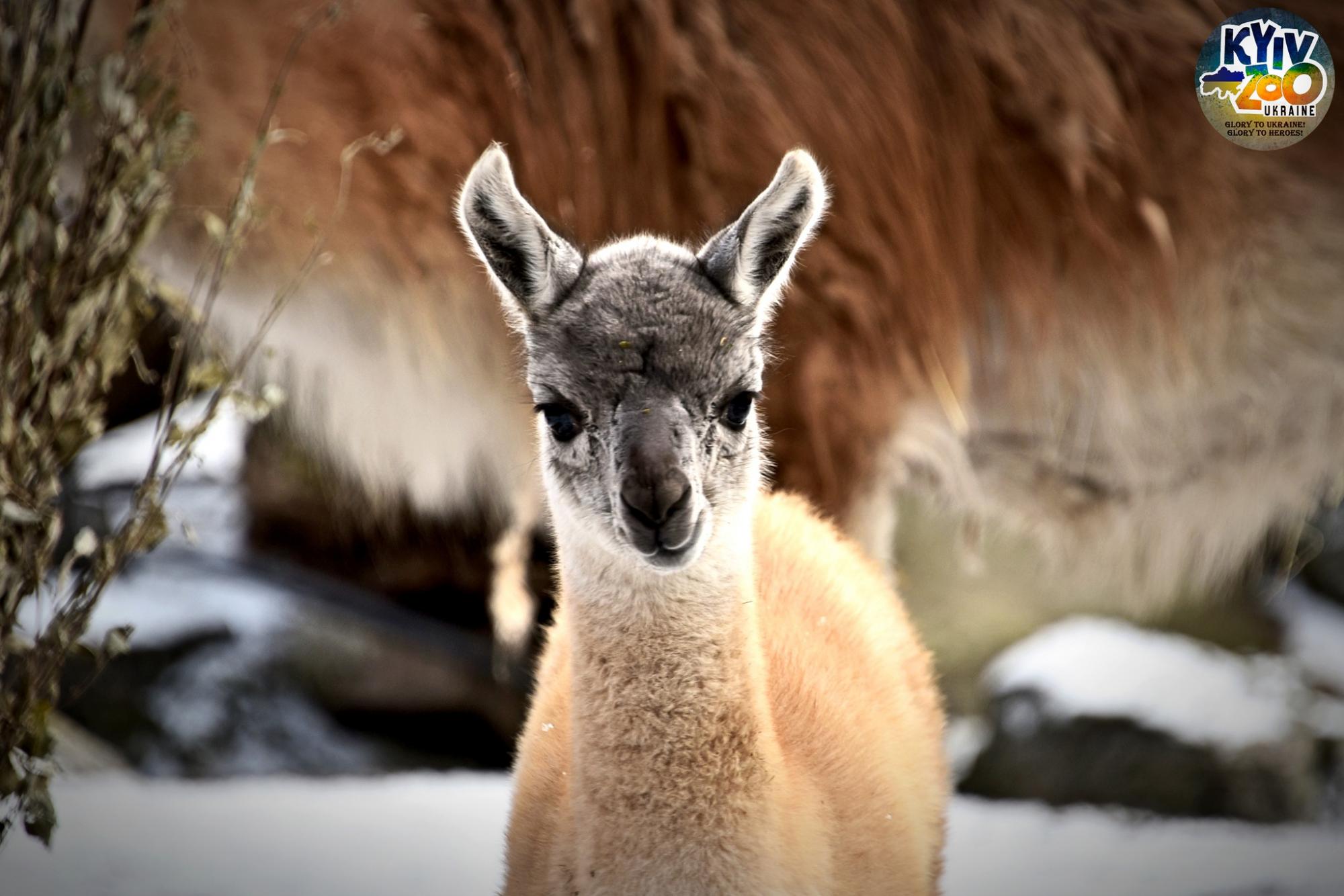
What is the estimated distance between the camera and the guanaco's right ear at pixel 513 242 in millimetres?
751

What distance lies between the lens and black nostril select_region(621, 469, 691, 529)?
0.69 metres

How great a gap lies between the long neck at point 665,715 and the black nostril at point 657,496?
0.10m

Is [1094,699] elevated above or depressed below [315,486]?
below

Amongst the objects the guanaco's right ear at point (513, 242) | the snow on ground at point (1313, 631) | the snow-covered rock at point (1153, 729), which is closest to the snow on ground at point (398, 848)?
the snow-covered rock at point (1153, 729)

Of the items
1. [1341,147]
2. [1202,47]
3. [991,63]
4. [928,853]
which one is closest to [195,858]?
[928,853]

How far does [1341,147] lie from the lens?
1288 mm

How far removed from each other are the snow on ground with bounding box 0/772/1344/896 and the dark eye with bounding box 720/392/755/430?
450 millimetres

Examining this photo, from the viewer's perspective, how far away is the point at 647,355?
2.41 feet

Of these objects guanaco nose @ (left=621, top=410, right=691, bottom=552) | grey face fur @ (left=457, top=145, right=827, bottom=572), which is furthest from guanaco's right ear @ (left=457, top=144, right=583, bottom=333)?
guanaco nose @ (left=621, top=410, right=691, bottom=552)

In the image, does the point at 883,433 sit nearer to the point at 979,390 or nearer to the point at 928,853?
the point at 979,390

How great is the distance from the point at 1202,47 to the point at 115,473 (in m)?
1.41

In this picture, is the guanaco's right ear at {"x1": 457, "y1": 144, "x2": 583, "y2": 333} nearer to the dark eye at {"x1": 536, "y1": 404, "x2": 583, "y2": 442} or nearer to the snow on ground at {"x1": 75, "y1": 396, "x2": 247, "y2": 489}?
the dark eye at {"x1": 536, "y1": 404, "x2": 583, "y2": 442}

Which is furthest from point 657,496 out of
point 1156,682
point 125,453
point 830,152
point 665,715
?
point 1156,682

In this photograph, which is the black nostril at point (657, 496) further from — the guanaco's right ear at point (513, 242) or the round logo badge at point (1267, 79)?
the round logo badge at point (1267, 79)
